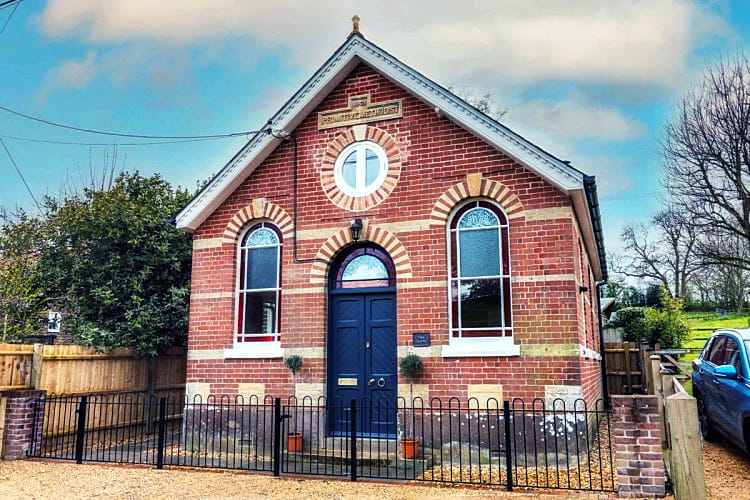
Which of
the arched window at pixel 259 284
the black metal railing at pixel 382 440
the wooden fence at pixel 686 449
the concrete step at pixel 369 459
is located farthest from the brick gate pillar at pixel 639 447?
the arched window at pixel 259 284

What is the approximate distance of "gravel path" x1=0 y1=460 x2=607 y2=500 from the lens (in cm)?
754

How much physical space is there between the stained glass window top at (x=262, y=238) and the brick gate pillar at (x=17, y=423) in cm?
479

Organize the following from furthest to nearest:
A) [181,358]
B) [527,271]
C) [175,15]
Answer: [175,15]
[181,358]
[527,271]

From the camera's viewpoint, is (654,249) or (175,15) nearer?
(175,15)

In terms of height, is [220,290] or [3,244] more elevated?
[3,244]

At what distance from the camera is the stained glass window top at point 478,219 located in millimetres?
10250

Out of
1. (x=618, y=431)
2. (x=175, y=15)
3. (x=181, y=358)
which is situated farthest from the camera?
(x=175, y=15)

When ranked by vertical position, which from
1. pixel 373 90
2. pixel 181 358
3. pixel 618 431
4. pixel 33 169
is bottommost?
pixel 618 431

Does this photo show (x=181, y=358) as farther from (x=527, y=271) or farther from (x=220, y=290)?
(x=527, y=271)

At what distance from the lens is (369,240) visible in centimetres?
1085

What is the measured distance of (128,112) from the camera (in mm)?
25500

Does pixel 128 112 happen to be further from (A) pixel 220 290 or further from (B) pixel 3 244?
(A) pixel 220 290

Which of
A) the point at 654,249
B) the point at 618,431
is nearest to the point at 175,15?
the point at 618,431

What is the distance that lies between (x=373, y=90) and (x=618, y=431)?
752cm
